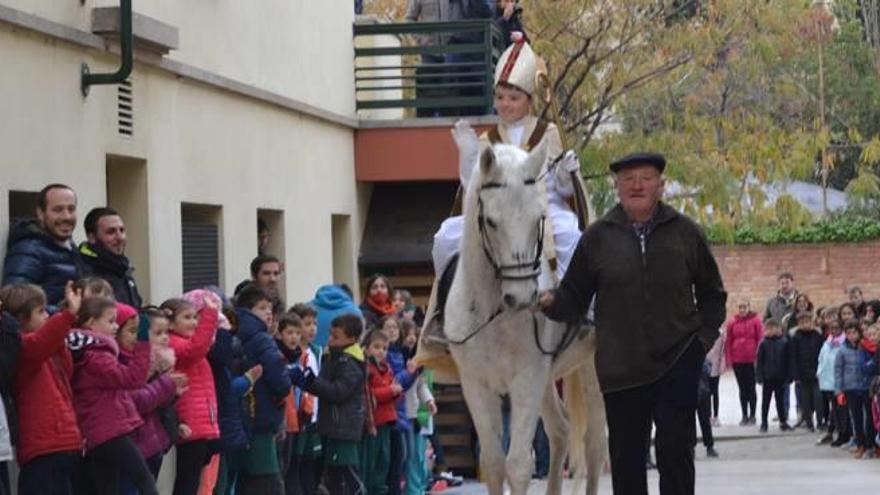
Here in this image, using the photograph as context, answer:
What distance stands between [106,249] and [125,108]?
318 centimetres

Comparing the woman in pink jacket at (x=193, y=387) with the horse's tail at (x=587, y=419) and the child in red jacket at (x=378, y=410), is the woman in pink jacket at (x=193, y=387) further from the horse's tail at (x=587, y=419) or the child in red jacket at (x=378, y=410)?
the child in red jacket at (x=378, y=410)

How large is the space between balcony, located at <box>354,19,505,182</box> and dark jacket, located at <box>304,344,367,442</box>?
28.2 feet

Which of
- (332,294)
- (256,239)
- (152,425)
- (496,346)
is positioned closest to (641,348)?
(496,346)

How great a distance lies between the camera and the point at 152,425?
13281 mm

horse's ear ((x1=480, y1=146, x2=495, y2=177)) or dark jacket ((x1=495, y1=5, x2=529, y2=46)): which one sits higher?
dark jacket ((x1=495, y1=5, x2=529, y2=46))

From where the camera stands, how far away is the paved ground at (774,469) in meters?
20.2

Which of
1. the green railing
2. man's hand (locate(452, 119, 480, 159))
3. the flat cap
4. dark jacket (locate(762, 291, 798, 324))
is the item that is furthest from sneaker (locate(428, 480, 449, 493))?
dark jacket (locate(762, 291, 798, 324))

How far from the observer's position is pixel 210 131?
19.3 metres

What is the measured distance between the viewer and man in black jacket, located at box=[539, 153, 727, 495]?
11.7 m

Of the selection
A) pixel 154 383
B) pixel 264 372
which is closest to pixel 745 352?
pixel 264 372

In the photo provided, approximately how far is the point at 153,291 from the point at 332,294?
6.43 feet

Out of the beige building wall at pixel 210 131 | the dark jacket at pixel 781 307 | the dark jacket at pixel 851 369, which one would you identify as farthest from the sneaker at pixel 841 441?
the beige building wall at pixel 210 131

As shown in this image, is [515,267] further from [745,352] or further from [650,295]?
[745,352]

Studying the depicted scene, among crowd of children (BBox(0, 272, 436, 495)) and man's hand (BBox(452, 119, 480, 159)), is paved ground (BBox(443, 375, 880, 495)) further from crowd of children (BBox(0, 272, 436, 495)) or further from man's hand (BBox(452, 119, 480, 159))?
man's hand (BBox(452, 119, 480, 159))
